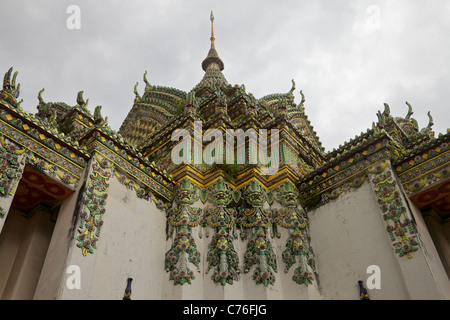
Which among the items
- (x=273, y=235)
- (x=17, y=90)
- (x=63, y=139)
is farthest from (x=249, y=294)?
(x=17, y=90)

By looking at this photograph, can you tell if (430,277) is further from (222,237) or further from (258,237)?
(222,237)

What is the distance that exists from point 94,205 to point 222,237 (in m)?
2.57

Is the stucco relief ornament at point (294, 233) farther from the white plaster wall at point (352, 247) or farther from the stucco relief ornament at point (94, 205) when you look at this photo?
the stucco relief ornament at point (94, 205)

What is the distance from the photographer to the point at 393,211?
749cm

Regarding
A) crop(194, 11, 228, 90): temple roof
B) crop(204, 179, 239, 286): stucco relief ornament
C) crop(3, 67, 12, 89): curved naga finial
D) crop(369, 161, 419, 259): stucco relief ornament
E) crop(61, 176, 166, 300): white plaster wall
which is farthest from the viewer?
crop(194, 11, 228, 90): temple roof

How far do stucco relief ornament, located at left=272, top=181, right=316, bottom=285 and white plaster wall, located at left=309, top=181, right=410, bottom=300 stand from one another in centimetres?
30

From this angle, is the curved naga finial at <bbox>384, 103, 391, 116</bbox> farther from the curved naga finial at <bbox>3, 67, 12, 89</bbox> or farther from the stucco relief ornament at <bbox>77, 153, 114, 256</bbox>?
the curved naga finial at <bbox>3, 67, 12, 89</bbox>

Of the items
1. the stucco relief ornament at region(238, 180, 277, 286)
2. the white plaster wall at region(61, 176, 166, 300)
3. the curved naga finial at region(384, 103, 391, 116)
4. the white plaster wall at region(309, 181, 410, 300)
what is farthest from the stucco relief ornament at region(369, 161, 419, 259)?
the white plaster wall at region(61, 176, 166, 300)

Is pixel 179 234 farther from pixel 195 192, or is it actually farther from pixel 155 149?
pixel 155 149

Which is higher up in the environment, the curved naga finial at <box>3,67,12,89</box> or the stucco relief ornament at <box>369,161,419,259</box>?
the curved naga finial at <box>3,67,12,89</box>

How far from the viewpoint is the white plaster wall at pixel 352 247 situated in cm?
705

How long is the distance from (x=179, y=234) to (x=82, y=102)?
14.2 feet

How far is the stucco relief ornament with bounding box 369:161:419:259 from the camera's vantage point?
6980 millimetres
